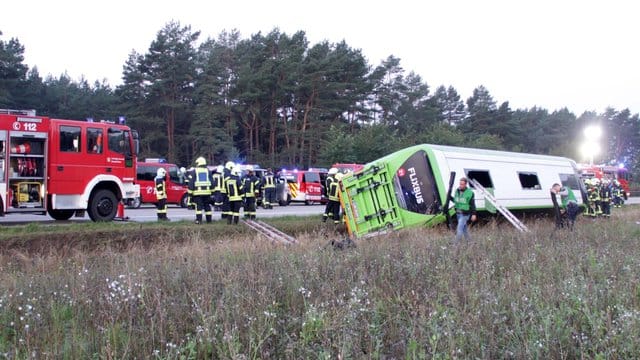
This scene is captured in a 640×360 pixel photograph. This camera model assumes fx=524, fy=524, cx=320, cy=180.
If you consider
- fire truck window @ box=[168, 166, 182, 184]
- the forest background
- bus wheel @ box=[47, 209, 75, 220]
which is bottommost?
bus wheel @ box=[47, 209, 75, 220]

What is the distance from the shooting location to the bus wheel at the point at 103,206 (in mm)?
12539

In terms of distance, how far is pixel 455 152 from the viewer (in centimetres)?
1257

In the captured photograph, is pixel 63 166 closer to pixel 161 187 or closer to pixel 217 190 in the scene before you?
pixel 161 187

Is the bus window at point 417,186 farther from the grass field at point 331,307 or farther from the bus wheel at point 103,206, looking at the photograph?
the bus wheel at point 103,206

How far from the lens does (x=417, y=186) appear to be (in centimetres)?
1188

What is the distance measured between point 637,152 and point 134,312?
90045mm

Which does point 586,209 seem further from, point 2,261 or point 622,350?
point 2,261

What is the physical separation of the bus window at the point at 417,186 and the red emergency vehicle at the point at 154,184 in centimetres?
1238

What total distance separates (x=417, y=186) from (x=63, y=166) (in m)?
8.09

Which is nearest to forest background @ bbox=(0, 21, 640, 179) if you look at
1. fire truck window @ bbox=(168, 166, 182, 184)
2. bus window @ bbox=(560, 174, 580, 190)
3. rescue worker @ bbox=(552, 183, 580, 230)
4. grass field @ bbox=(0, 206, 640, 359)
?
fire truck window @ bbox=(168, 166, 182, 184)

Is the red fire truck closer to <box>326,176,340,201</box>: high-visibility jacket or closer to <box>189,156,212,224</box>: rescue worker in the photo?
<box>189,156,212,224</box>: rescue worker

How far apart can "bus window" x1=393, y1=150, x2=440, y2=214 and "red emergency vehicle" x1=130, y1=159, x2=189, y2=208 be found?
12.4 meters

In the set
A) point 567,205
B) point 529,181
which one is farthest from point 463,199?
point 529,181

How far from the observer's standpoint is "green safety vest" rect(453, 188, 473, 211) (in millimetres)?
10921
